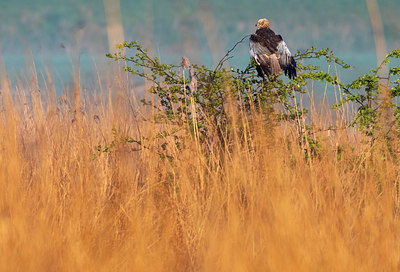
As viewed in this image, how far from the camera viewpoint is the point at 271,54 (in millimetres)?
4844

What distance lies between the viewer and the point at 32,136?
475 centimetres

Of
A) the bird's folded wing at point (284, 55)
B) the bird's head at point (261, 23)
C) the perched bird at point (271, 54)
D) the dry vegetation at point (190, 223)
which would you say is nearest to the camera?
the dry vegetation at point (190, 223)

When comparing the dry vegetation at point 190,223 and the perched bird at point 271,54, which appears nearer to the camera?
the dry vegetation at point 190,223

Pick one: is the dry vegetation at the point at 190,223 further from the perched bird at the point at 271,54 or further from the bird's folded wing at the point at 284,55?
the bird's folded wing at the point at 284,55

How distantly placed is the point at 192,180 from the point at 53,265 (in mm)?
1072

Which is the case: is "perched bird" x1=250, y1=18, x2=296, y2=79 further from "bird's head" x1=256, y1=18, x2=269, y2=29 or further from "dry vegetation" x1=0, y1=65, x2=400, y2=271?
"dry vegetation" x1=0, y1=65, x2=400, y2=271

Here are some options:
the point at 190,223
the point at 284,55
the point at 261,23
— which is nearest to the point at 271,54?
the point at 284,55

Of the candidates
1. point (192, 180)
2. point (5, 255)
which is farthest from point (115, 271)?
point (192, 180)

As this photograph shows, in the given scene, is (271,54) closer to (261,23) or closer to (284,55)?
(284,55)

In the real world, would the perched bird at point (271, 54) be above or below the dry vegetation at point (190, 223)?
above

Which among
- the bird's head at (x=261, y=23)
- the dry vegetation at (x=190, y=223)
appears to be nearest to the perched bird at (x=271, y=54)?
the bird's head at (x=261, y=23)

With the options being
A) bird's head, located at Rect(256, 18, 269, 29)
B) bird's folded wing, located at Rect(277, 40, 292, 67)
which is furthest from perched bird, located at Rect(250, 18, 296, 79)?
bird's head, located at Rect(256, 18, 269, 29)

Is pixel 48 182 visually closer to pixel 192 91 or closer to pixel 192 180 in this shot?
pixel 192 180

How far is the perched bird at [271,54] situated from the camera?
15.3 ft
